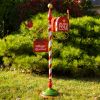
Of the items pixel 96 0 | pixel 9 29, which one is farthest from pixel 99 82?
pixel 96 0

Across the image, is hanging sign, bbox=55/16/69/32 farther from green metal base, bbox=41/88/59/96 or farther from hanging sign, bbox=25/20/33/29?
hanging sign, bbox=25/20/33/29

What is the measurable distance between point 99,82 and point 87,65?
19.6 inches

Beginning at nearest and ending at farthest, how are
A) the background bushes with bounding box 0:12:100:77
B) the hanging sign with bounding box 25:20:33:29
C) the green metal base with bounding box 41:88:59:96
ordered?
the green metal base with bounding box 41:88:59:96 → the background bushes with bounding box 0:12:100:77 → the hanging sign with bounding box 25:20:33:29

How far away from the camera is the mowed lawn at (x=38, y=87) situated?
8.67 m

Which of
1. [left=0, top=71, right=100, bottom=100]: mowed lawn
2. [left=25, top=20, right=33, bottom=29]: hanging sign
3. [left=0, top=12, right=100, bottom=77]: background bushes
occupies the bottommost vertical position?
[left=0, top=71, right=100, bottom=100]: mowed lawn

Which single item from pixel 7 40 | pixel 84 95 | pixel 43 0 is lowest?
pixel 84 95

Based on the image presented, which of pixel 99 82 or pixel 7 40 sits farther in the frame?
pixel 7 40

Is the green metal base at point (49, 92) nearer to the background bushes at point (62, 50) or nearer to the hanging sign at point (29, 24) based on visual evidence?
the background bushes at point (62, 50)

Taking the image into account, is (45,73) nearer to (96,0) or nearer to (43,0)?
(43,0)

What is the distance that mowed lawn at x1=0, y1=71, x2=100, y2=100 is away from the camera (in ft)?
28.5

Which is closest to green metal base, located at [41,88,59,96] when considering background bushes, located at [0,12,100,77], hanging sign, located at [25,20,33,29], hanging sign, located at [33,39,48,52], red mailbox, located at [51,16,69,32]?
hanging sign, located at [33,39,48,52]

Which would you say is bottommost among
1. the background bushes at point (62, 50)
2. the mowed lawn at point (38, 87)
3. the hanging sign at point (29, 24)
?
the mowed lawn at point (38, 87)

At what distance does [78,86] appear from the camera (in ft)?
31.1

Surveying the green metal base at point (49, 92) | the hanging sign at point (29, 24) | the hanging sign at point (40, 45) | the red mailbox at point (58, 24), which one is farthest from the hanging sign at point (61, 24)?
the hanging sign at point (29, 24)
